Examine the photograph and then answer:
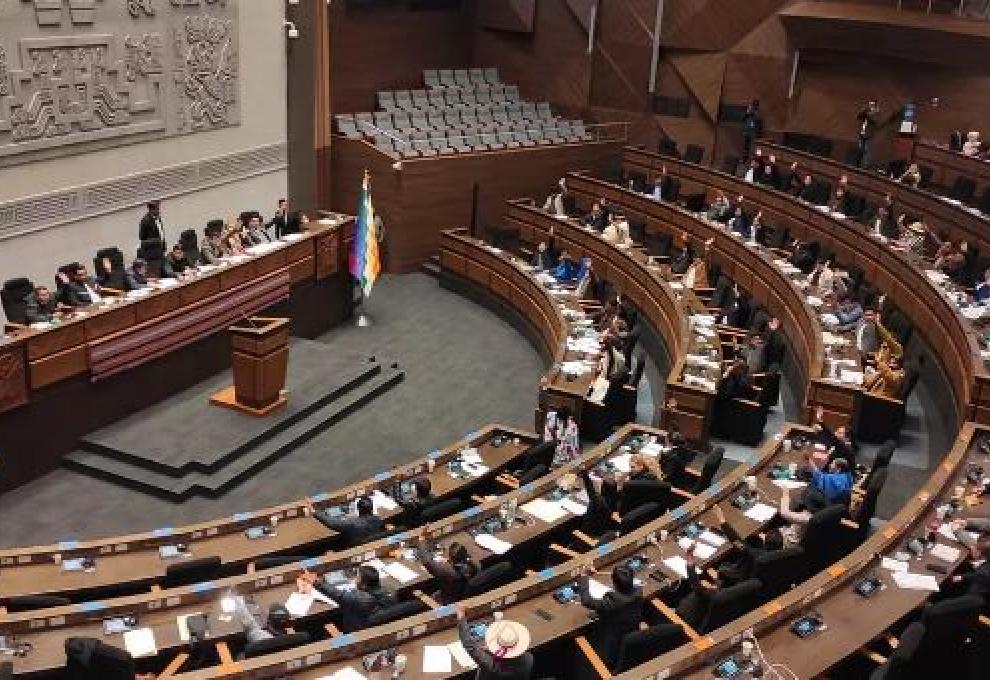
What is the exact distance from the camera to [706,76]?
18.5 metres

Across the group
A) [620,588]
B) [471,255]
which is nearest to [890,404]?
[620,588]

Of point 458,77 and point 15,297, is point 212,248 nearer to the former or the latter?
point 15,297

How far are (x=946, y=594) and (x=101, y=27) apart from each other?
34.7 ft

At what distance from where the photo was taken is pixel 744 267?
1341 centimetres

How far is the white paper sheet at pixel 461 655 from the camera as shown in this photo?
5.40m

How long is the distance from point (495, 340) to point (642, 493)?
235 inches

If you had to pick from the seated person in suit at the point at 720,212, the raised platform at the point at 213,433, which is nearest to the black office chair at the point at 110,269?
the raised platform at the point at 213,433

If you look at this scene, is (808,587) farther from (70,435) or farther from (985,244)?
(985,244)

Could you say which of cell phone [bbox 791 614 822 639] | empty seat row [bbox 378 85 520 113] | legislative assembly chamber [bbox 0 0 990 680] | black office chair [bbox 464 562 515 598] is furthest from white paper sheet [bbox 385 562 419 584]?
empty seat row [bbox 378 85 520 113]

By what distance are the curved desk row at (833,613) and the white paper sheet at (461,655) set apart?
2.89ft

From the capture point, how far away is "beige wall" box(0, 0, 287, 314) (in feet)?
37.1

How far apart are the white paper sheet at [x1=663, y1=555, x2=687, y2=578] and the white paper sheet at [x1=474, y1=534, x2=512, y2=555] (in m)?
1.10

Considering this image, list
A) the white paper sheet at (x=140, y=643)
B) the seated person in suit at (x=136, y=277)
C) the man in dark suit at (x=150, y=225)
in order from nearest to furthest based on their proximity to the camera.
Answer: the white paper sheet at (x=140, y=643) < the seated person in suit at (x=136, y=277) < the man in dark suit at (x=150, y=225)

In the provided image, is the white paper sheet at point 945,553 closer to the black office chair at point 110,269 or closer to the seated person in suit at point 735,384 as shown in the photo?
the seated person in suit at point 735,384
